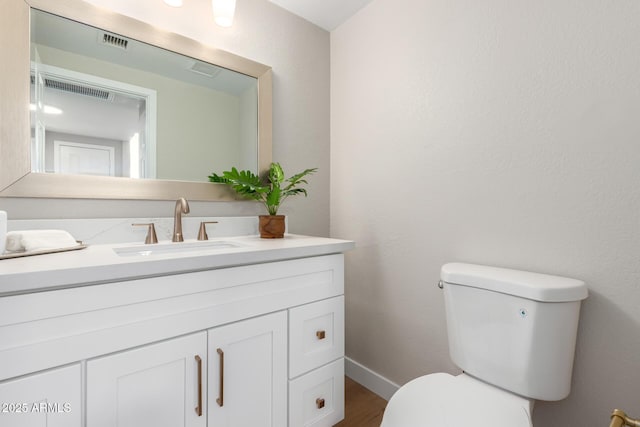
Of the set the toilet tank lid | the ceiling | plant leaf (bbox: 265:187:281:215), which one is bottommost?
the toilet tank lid

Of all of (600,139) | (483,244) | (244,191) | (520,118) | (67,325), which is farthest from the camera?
(244,191)

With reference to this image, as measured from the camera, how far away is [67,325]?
730 mm

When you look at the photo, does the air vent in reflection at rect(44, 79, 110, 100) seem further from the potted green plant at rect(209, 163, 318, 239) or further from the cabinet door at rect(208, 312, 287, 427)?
the cabinet door at rect(208, 312, 287, 427)

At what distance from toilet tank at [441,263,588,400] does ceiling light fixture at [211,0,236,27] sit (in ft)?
5.00

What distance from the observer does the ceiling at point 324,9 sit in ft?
5.56

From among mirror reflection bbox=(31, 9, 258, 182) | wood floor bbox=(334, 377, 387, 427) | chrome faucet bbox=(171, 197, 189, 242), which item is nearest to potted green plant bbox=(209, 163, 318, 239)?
mirror reflection bbox=(31, 9, 258, 182)

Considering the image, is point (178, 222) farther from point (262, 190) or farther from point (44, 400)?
point (44, 400)

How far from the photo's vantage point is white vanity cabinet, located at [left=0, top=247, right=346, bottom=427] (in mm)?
708

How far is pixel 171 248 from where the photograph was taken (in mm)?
1260

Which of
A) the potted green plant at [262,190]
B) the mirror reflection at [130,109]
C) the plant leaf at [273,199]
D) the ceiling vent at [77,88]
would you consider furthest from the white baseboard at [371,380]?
the ceiling vent at [77,88]

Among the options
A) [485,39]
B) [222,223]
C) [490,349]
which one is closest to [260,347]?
[222,223]

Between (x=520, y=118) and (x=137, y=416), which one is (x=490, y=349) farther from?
(x=137, y=416)

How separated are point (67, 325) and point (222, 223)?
0.82 metres

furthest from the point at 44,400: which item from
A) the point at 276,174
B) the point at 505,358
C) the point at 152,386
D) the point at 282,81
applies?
the point at 282,81
